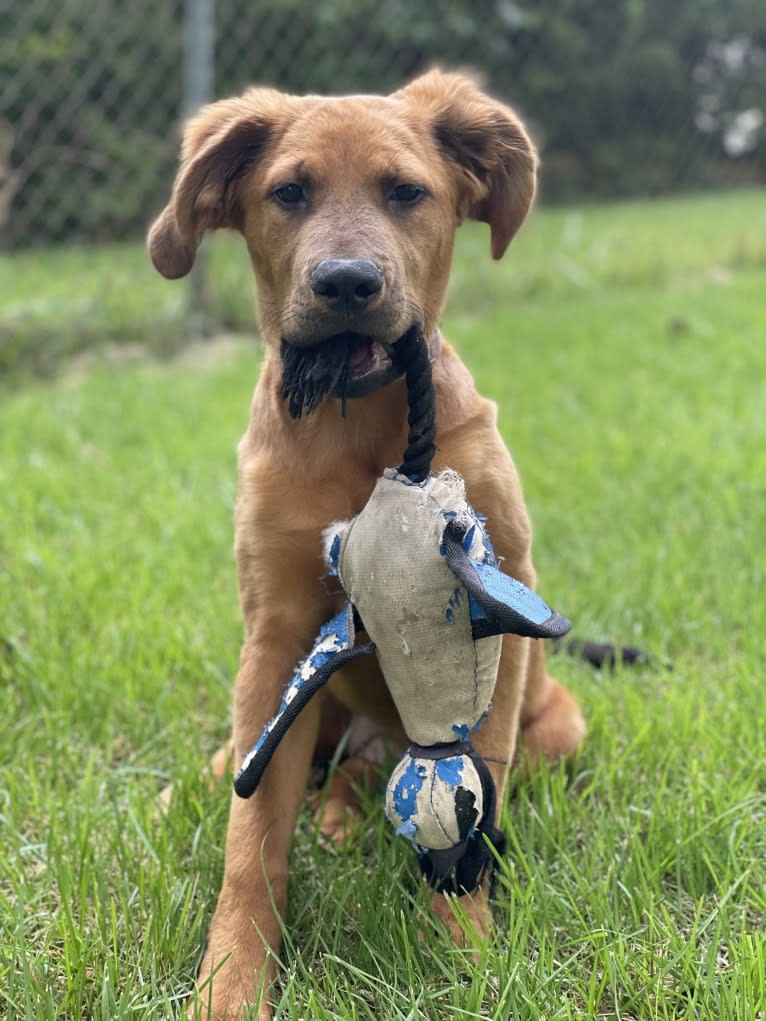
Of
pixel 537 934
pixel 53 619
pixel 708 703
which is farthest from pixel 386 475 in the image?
pixel 53 619

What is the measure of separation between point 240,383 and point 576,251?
192 inches

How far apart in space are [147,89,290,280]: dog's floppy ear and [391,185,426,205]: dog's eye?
296mm

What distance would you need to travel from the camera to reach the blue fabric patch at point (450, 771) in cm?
161

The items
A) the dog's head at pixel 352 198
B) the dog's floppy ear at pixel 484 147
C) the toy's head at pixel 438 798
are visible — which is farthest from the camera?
the dog's floppy ear at pixel 484 147

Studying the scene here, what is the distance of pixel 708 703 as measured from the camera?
2430mm

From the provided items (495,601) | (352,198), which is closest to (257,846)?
(495,601)

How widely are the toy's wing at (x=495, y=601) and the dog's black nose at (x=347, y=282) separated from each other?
381 millimetres

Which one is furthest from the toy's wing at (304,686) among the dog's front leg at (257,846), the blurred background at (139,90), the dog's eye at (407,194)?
the blurred background at (139,90)

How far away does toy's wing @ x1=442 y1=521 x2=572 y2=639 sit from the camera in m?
1.50

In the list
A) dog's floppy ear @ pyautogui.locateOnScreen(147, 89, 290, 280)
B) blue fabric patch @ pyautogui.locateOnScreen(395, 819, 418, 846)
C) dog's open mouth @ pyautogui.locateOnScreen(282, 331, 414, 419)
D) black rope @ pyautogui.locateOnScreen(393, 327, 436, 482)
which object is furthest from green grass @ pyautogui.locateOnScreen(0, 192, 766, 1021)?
dog's floppy ear @ pyautogui.locateOnScreen(147, 89, 290, 280)

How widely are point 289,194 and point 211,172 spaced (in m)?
0.21

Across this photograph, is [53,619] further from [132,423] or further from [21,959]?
[132,423]

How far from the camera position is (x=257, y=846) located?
5.90ft

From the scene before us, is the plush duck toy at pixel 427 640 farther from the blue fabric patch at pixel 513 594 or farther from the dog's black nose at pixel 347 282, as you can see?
the dog's black nose at pixel 347 282
